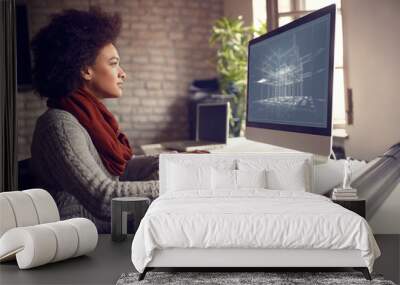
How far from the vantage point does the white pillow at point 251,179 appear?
576 centimetres

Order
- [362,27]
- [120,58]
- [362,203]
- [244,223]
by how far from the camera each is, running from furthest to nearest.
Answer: [120,58], [362,27], [362,203], [244,223]

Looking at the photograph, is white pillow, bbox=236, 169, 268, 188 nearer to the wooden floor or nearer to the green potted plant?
the green potted plant

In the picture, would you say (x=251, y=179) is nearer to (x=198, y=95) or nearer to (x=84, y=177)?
(x=198, y=95)

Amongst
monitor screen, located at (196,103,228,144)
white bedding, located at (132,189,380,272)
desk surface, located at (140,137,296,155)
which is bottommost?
white bedding, located at (132,189,380,272)

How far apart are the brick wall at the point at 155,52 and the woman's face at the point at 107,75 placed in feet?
0.20

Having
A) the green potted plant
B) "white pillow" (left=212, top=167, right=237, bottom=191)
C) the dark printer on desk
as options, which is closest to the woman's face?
the dark printer on desk

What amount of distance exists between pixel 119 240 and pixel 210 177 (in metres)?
1.00

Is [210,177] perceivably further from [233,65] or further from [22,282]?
[22,282]

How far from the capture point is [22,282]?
4.56 metres

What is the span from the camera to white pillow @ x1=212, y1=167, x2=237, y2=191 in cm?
578

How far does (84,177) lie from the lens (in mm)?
6551

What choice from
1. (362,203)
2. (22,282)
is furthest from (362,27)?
(22,282)

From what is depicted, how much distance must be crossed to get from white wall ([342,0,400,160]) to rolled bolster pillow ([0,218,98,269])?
A: 2.68 meters

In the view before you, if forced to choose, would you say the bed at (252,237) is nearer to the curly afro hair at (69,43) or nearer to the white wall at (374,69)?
the white wall at (374,69)
